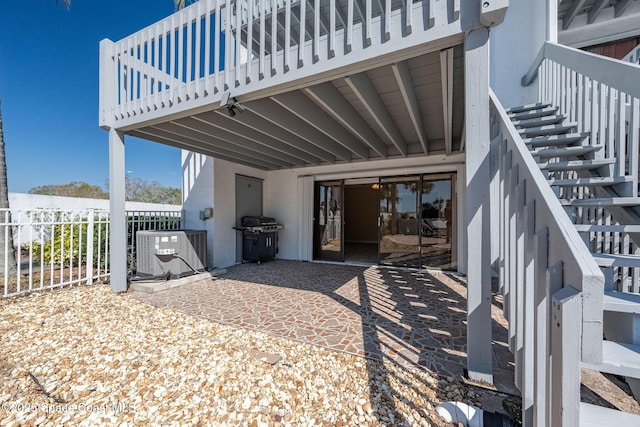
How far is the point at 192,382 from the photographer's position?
190 cm

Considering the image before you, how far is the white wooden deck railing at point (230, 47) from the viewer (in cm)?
206

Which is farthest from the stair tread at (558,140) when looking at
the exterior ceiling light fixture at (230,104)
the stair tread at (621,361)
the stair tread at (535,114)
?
the exterior ceiling light fixture at (230,104)

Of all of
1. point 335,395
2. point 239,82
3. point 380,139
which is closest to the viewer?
point 335,395

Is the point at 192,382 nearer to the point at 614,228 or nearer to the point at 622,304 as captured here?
the point at 622,304

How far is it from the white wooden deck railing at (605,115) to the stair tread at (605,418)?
136cm

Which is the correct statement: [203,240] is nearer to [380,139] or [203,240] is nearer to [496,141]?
[380,139]

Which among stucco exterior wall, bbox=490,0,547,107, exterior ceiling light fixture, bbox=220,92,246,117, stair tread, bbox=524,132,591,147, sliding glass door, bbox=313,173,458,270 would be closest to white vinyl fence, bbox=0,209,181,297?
exterior ceiling light fixture, bbox=220,92,246,117

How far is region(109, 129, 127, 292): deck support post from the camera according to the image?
13.0ft

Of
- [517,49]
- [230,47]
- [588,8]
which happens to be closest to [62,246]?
[230,47]

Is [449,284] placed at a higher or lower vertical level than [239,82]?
lower

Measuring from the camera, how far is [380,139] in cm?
508

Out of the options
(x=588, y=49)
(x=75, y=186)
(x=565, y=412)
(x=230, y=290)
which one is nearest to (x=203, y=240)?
(x=230, y=290)

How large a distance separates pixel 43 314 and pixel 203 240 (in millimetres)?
2405

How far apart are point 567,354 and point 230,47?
11.9 feet
